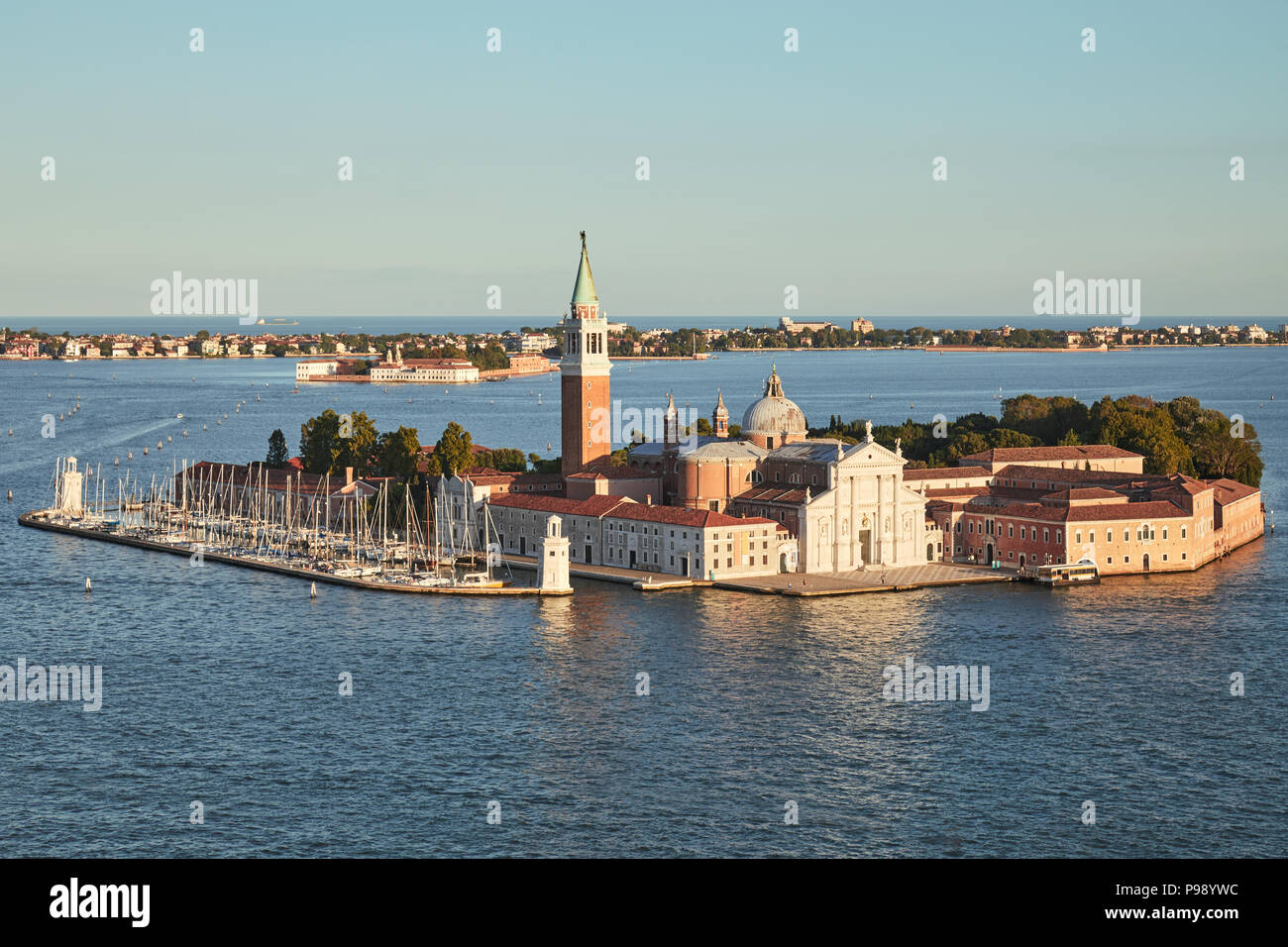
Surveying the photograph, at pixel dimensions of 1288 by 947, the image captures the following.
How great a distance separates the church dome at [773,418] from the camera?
55.9 meters

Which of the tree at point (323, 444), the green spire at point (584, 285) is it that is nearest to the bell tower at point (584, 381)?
the green spire at point (584, 285)

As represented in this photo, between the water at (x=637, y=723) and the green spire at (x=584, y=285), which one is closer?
the water at (x=637, y=723)

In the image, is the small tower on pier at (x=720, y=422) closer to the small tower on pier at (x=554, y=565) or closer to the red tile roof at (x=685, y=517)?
the red tile roof at (x=685, y=517)

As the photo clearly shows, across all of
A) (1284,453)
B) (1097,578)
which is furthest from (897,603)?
(1284,453)

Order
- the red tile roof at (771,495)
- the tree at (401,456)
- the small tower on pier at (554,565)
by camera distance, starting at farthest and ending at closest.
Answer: the tree at (401,456) → the red tile roof at (771,495) → the small tower on pier at (554,565)

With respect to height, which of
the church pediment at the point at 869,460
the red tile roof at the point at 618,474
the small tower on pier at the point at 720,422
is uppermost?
the small tower on pier at the point at 720,422

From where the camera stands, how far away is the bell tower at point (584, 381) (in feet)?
191

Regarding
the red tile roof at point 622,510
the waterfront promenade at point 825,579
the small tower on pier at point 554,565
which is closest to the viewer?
the waterfront promenade at point 825,579

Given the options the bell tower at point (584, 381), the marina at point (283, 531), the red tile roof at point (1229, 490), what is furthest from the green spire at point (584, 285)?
the red tile roof at point (1229, 490)

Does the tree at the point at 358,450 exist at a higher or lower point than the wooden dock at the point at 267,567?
higher

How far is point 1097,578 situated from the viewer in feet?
159

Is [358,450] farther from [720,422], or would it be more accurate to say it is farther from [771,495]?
[771,495]

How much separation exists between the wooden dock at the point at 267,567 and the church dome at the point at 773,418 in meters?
12.6

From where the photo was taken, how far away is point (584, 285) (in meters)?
59.5
